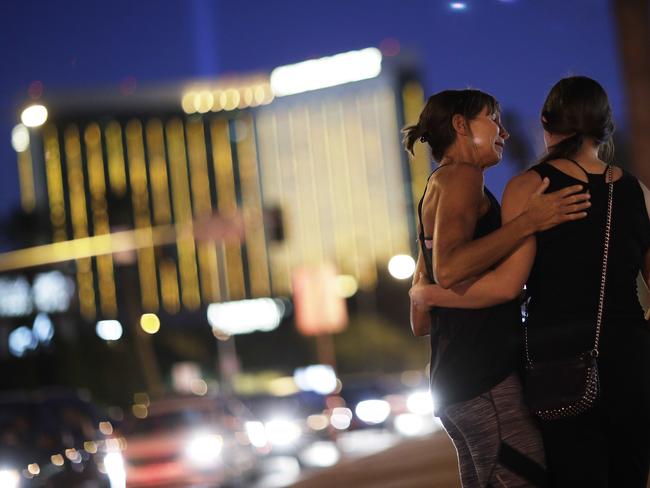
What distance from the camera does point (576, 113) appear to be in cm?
408

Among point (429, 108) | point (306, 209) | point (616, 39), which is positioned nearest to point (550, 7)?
point (616, 39)

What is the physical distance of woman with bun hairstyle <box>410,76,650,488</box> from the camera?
3.89 meters

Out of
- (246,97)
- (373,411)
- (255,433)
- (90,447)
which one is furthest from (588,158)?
(246,97)

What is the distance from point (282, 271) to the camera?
150250mm

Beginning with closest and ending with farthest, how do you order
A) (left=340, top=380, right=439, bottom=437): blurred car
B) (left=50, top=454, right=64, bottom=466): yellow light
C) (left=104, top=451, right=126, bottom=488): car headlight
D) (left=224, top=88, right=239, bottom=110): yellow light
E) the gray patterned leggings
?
the gray patterned leggings → (left=50, top=454, right=64, bottom=466): yellow light → (left=104, top=451, right=126, bottom=488): car headlight → (left=340, top=380, right=439, bottom=437): blurred car → (left=224, top=88, right=239, bottom=110): yellow light

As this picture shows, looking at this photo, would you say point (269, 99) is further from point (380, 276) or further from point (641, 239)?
point (641, 239)

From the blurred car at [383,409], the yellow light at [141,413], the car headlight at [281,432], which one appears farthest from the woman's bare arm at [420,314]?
the blurred car at [383,409]

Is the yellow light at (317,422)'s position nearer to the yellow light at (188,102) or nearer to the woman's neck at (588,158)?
the woman's neck at (588,158)

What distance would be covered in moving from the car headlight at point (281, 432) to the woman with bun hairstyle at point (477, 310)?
23.3 m

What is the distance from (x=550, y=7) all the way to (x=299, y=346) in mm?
104943

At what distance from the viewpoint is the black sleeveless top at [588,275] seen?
12.8 ft

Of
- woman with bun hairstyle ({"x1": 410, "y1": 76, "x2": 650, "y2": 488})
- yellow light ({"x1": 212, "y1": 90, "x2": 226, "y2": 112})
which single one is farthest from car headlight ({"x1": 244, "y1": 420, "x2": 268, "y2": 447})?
yellow light ({"x1": 212, "y1": 90, "x2": 226, "y2": 112})

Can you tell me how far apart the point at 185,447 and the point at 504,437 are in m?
13.6

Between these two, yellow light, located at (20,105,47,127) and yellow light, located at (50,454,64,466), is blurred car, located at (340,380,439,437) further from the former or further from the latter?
yellow light, located at (50,454,64,466)
